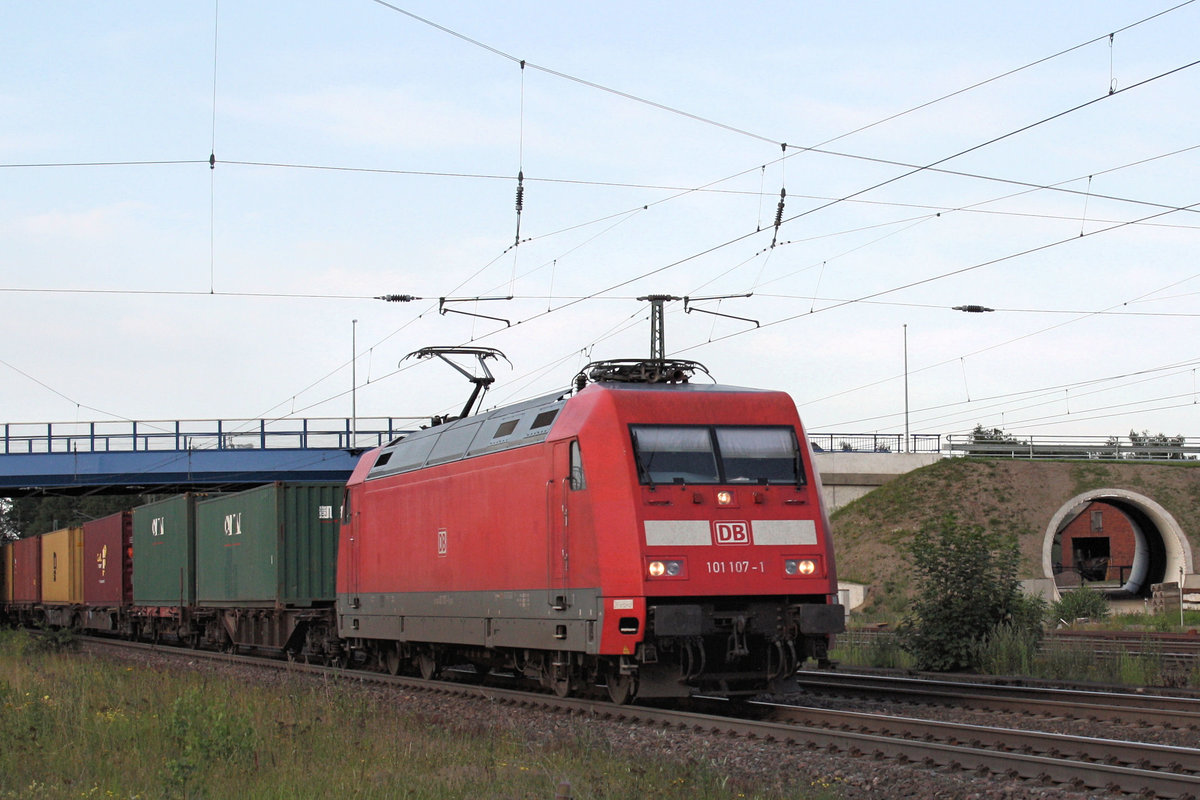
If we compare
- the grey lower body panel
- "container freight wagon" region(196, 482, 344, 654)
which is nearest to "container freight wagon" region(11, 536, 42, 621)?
"container freight wagon" region(196, 482, 344, 654)

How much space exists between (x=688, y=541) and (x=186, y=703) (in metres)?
5.11

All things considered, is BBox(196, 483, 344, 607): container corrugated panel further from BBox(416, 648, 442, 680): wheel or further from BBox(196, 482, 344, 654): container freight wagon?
BBox(416, 648, 442, 680): wheel

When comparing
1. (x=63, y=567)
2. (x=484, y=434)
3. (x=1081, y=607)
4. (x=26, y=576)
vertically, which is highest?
(x=484, y=434)

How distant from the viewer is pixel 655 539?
43.0 feet

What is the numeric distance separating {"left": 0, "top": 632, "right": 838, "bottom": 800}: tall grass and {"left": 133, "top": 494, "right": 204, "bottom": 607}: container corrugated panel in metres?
15.0

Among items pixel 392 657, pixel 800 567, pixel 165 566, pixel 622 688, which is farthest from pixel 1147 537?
pixel 622 688

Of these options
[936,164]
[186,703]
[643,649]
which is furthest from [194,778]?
[936,164]

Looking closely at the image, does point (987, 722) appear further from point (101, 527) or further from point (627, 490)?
point (101, 527)

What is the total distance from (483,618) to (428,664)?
10.8 ft

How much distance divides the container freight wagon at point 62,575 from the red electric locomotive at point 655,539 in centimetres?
→ 2690

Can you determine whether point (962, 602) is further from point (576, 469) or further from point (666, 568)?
point (576, 469)

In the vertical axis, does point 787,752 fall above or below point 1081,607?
above

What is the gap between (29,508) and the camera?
134 meters

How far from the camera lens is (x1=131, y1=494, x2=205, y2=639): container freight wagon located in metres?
29.8
